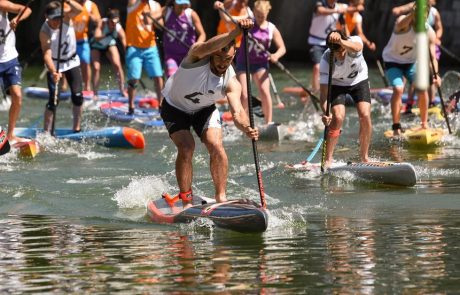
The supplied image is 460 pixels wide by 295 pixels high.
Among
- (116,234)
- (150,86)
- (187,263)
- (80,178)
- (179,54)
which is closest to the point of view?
(187,263)

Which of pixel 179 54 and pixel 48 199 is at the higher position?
pixel 179 54

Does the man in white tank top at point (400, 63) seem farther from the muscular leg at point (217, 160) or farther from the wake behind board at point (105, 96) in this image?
the muscular leg at point (217, 160)

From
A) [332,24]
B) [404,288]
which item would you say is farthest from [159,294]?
[332,24]

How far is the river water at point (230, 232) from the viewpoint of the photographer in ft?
27.9

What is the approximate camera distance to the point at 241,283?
8367 millimetres

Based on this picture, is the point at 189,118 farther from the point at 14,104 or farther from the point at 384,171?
the point at 14,104

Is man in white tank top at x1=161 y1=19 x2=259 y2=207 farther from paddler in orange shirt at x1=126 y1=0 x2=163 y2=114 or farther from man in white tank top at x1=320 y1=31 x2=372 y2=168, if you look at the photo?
paddler in orange shirt at x1=126 y1=0 x2=163 y2=114

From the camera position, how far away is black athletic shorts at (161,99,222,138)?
36.1 feet

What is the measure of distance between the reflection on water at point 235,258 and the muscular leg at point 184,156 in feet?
1.84

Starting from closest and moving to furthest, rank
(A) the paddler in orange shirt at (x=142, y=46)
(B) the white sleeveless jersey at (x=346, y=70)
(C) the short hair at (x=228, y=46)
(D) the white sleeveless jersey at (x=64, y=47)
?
(C) the short hair at (x=228, y=46)
(B) the white sleeveless jersey at (x=346, y=70)
(D) the white sleeveless jersey at (x=64, y=47)
(A) the paddler in orange shirt at (x=142, y=46)

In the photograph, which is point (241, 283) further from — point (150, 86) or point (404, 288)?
point (150, 86)

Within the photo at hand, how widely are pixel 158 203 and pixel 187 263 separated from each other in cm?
230

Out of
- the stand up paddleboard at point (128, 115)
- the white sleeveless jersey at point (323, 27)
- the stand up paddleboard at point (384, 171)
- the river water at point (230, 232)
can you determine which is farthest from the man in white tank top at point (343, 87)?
the white sleeveless jersey at point (323, 27)

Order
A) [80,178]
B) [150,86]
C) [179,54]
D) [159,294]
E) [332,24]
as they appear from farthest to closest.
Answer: [150,86], [332,24], [179,54], [80,178], [159,294]
